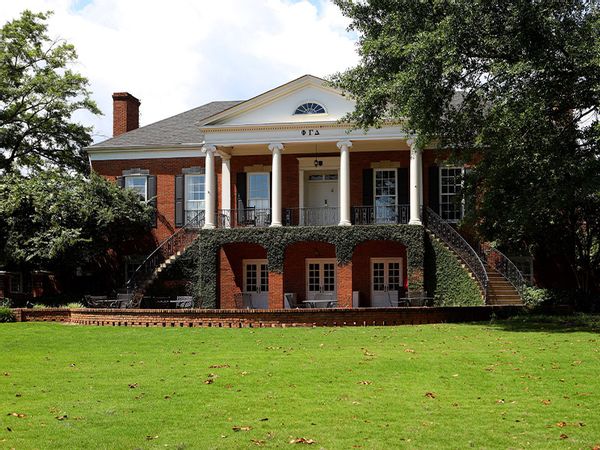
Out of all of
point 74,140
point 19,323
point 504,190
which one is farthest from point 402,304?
point 74,140

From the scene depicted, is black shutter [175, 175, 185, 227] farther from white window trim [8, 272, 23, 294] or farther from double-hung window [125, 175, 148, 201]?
white window trim [8, 272, 23, 294]

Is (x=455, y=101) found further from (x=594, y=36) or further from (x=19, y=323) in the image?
(x=19, y=323)

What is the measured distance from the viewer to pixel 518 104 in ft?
63.8

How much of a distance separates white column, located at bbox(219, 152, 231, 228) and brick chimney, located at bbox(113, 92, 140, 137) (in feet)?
24.0

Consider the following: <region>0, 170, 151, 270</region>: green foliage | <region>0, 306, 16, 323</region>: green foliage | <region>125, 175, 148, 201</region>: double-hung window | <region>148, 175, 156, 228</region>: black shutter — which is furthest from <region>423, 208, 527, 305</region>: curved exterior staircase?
<region>0, 306, 16, 323</region>: green foliage

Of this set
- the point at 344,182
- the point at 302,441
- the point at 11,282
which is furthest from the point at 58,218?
the point at 302,441

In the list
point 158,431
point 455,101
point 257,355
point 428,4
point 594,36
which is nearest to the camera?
point 158,431

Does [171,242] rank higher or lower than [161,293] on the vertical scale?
higher

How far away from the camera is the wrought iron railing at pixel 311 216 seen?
106 ft

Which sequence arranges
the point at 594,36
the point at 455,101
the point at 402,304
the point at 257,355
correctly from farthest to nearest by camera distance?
the point at 455,101, the point at 402,304, the point at 594,36, the point at 257,355

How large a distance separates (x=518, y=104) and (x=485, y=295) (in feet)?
31.1

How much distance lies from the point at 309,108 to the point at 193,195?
21.9 feet

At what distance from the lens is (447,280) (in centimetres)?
2859

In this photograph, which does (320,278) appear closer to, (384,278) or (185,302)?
(384,278)
